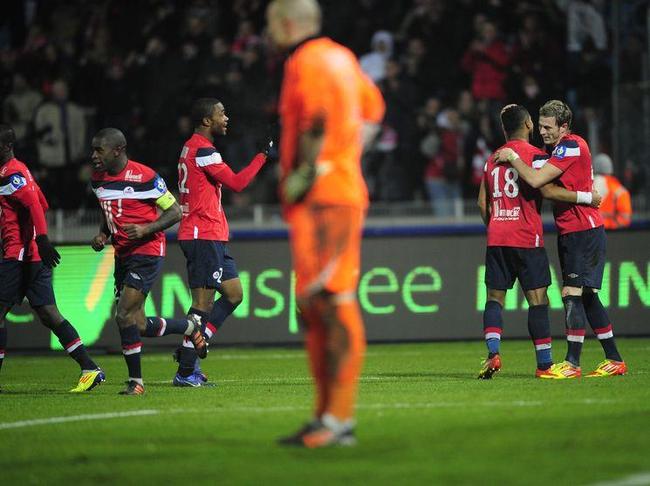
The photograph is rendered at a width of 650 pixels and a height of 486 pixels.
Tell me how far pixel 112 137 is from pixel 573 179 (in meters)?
3.69

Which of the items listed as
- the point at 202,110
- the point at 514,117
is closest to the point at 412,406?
the point at 514,117

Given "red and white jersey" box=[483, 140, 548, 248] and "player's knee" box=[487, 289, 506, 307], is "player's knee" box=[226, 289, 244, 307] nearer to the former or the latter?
"player's knee" box=[487, 289, 506, 307]

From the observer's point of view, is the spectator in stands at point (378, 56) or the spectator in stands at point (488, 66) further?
the spectator in stands at point (378, 56)

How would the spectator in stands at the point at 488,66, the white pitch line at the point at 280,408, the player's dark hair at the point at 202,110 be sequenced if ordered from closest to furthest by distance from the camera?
the white pitch line at the point at 280,408
the player's dark hair at the point at 202,110
the spectator in stands at the point at 488,66

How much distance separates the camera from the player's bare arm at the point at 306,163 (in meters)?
6.56

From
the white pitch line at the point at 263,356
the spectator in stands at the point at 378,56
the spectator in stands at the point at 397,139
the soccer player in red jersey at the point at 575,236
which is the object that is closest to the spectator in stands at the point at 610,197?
the white pitch line at the point at 263,356

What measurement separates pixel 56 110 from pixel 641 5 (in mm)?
8394

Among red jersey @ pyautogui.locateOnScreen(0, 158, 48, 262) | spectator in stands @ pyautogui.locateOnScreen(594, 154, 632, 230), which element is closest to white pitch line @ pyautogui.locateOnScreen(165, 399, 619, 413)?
red jersey @ pyautogui.locateOnScreen(0, 158, 48, 262)

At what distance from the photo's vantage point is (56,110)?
19.9 metres

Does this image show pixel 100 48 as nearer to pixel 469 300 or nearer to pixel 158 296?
pixel 158 296

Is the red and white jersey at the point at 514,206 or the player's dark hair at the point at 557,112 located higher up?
the player's dark hair at the point at 557,112

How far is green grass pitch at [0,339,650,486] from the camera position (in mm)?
6043

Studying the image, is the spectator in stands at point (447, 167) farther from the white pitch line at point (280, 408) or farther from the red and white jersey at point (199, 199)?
the white pitch line at point (280, 408)

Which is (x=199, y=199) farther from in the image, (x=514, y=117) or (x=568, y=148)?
(x=568, y=148)
